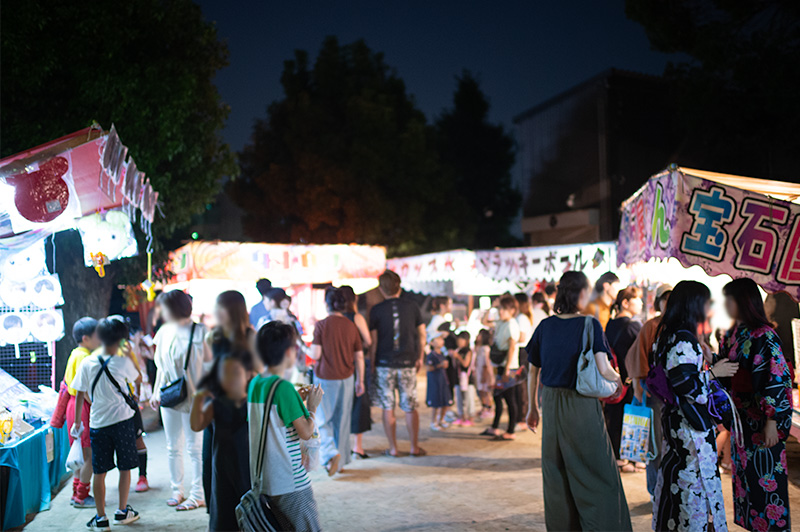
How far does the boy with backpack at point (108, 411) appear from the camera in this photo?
15.6ft

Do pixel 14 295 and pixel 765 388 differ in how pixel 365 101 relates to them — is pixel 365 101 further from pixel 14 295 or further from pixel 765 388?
pixel 765 388

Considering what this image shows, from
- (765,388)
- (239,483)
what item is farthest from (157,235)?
(765,388)

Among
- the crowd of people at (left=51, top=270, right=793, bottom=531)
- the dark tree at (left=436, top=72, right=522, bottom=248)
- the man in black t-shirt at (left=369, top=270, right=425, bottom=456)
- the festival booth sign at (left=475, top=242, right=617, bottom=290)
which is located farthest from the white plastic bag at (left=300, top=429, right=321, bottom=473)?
the dark tree at (left=436, top=72, right=522, bottom=248)

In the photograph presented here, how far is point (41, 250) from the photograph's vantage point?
20.6 feet

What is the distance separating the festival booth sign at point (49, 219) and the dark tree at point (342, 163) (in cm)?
1277

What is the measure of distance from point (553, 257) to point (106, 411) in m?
7.53

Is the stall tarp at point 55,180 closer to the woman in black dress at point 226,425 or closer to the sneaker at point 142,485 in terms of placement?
the sneaker at point 142,485

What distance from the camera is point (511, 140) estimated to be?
30.1 m

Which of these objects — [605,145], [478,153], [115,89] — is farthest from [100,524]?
[478,153]

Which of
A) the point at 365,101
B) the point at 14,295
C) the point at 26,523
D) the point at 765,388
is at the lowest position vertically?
the point at 26,523

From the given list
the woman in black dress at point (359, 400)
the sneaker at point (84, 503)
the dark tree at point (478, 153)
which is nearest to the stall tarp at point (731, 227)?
the woman in black dress at point (359, 400)

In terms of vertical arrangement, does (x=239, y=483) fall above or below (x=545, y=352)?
below

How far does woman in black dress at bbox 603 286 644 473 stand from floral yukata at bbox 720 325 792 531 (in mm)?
1711

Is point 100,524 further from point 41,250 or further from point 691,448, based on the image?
point 691,448
